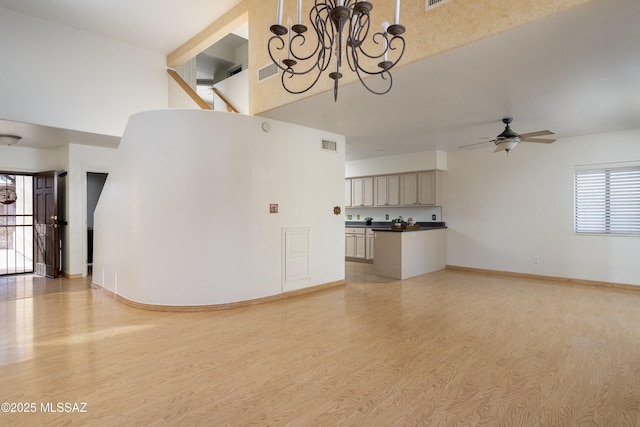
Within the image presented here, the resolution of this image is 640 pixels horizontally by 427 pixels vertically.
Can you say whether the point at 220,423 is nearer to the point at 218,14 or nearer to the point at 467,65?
the point at 467,65

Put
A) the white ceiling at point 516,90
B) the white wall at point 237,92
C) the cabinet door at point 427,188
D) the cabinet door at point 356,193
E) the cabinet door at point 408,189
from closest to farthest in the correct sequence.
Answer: the white ceiling at point 516,90 → the white wall at point 237,92 → the cabinet door at point 427,188 → the cabinet door at point 408,189 → the cabinet door at point 356,193

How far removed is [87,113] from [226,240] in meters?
3.70

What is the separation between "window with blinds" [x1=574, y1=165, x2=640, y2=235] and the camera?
18.4ft

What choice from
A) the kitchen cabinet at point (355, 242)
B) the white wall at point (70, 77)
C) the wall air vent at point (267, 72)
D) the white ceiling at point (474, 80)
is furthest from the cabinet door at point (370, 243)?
the white wall at point (70, 77)

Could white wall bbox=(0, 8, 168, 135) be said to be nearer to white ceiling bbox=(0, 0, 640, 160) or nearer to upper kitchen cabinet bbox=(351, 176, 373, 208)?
white ceiling bbox=(0, 0, 640, 160)

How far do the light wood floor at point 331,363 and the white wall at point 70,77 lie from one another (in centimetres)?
302

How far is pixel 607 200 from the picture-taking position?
5840mm

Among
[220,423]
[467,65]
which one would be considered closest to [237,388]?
[220,423]

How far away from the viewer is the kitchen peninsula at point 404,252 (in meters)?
6.45

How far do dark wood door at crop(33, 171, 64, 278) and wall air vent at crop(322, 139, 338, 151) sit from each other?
5.45m

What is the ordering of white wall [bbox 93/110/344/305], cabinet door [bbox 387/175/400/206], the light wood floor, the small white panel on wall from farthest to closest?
cabinet door [bbox 387/175/400/206] < the small white panel on wall < white wall [bbox 93/110/344/305] < the light wood floor

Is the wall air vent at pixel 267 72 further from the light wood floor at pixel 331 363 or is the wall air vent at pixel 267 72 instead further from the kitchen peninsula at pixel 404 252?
the kitchen peninsula at pixel 404 252

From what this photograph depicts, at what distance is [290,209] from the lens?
5.14 meters

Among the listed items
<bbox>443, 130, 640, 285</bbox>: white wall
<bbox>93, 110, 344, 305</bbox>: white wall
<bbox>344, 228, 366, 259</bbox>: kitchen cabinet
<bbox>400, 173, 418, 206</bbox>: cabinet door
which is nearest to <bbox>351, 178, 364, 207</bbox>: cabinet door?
<bbox>344, 228, 366, 259</bbox>: kitchen cabinet
